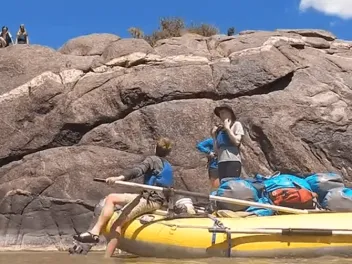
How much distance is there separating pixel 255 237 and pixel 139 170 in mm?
1507

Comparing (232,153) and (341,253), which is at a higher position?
(232,153)

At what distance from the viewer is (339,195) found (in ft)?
26.2

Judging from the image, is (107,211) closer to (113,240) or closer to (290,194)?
(113,240)

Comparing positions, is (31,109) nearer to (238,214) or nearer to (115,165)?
(115,165)

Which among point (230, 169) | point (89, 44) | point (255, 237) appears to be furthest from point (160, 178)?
point (89, 44)

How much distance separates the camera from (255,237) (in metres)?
7.20

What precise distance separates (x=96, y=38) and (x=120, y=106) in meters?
2.97

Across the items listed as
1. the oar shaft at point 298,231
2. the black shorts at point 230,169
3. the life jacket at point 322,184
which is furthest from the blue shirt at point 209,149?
the oar shaft at point 298,231

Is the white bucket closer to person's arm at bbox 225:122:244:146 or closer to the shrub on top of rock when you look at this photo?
person's arm at bbox 225:122:244:146

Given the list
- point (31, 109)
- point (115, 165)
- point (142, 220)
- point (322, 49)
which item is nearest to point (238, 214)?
point (142, 220)

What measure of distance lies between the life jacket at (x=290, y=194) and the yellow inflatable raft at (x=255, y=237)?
1.81 feet

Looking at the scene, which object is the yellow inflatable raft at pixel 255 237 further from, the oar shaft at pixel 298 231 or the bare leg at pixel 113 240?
the bare leg at pixel 113 240

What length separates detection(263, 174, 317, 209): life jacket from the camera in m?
7.94

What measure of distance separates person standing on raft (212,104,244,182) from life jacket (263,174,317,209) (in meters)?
0.82
